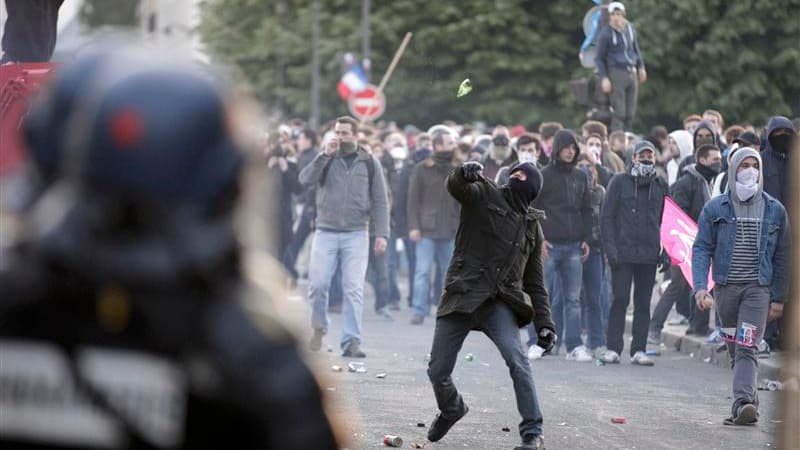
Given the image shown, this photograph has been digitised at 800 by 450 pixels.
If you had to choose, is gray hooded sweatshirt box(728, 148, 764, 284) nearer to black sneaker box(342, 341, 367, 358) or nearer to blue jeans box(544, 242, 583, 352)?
blue jeans box(544, 242, 583, 352)

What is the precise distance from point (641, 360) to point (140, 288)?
41.1 ft

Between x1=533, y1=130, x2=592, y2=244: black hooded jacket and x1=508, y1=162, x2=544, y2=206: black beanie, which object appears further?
x1=533, y1=130, x2=592, y2=244: black hooded jacket

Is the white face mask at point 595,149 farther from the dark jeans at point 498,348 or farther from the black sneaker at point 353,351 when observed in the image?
the dark jeans at point 498,348

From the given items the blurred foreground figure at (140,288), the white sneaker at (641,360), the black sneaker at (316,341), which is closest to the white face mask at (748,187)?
the white sneaker at (641,360)

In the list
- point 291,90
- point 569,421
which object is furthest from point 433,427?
point 291,90

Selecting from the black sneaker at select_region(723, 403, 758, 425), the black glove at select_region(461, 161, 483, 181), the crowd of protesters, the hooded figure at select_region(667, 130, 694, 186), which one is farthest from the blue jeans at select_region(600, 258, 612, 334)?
the black glove at select_region(461, 161, 483, 181)

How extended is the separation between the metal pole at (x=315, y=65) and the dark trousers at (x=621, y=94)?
68.2 ft

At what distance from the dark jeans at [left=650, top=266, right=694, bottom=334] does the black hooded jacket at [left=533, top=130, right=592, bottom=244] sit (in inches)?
54.6

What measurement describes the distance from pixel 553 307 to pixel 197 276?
1306 cm

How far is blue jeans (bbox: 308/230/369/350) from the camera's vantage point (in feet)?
46.4

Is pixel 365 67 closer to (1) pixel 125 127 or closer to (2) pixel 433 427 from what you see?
(2) pixel 433 427

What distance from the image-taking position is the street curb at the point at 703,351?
1352 cm

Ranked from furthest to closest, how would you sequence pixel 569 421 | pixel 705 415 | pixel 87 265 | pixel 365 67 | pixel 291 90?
pixel 291 90, pixel 365 67, pixel 705 415, pixel 569 421, pixel 87 265

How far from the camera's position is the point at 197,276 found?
7.72ft
